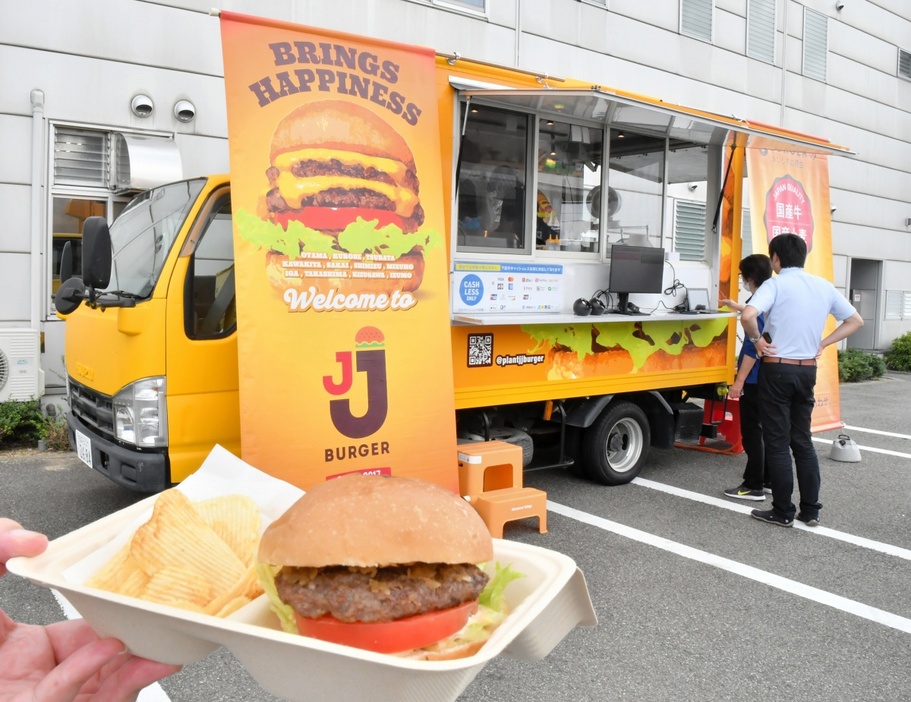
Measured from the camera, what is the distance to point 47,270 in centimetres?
823

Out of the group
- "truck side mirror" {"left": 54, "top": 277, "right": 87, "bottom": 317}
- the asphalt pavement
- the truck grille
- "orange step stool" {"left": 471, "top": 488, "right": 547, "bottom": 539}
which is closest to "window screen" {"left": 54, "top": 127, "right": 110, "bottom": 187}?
the asphalt pavement

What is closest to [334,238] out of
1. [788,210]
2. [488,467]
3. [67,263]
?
[67,263]

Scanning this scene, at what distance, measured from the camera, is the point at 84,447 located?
4.89 m

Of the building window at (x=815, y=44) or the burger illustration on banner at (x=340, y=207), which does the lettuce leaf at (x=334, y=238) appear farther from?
the building window at (x=815, y=44)

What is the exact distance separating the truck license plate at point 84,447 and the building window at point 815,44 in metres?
16.1

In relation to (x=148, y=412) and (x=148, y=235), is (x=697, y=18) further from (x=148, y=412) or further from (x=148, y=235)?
(x=148, y=412)

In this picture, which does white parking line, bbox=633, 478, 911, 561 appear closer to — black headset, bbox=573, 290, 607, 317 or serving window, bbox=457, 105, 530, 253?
black headset, bbox=573, 290, 607, 317

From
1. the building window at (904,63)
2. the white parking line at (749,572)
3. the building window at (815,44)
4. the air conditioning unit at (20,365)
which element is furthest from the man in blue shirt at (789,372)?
the building window at (904,63)

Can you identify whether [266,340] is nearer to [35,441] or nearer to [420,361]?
[420,361]

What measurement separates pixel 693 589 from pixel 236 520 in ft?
11.4

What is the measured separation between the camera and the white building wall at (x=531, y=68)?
26.5ft

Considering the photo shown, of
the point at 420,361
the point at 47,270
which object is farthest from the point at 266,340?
the point at 47,270

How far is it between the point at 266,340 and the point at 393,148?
1502 mm

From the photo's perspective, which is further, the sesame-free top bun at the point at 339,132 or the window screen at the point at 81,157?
the window screen at the point at 81,157
